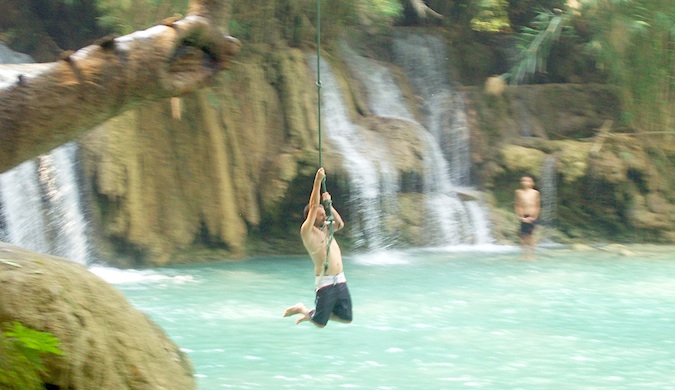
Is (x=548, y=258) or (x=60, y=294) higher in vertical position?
(x=60, y=294)

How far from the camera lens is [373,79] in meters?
19.7

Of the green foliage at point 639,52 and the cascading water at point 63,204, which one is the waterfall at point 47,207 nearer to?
the cascading water at point 63,204

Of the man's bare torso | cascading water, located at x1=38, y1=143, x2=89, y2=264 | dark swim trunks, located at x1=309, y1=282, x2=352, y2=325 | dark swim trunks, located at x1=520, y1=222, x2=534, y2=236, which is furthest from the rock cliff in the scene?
dark swim trunks, located at x1=309, y1=282, x2=352, y2=325

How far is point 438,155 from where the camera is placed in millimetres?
18781

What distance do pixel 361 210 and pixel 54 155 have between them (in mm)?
5724

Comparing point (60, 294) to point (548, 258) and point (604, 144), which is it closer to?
point (548, 258)

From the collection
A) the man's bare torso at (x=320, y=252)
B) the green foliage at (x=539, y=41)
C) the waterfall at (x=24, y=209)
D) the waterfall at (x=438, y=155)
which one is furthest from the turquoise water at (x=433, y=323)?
the green foliage at (x=539, y=41)

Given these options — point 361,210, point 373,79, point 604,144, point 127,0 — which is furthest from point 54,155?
point 604,144

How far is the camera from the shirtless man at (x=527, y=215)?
15938 millimetres

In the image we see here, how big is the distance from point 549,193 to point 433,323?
339 inches

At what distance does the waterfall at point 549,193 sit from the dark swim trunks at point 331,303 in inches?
427

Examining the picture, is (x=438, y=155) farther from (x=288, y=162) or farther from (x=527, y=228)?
(x=288, y=162)

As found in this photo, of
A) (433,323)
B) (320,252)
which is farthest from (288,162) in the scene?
(320,252)

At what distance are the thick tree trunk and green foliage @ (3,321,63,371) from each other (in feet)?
3.23
